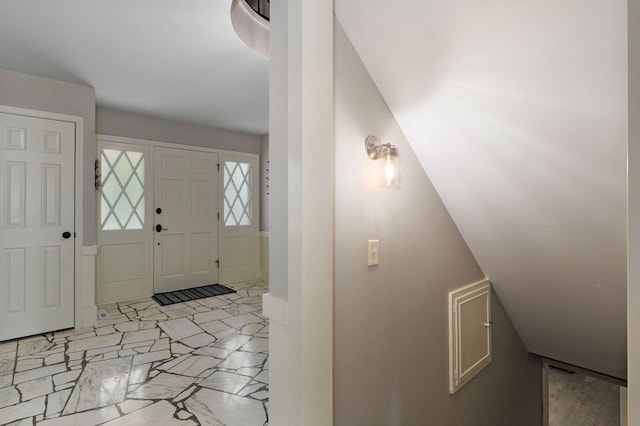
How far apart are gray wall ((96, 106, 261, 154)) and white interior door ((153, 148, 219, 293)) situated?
0.20 m

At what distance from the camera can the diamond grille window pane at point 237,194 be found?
534cm

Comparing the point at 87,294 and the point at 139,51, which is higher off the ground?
the point at 139,51

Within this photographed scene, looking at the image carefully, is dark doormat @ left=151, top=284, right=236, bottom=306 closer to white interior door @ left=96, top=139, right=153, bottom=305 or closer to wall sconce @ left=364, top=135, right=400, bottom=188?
white interior door @ left=96, top=139, right=153, bottom=305

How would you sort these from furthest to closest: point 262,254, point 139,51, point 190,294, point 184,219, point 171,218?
point 262,254, point 184,219, point 171,218, point 190,294, point 139,51

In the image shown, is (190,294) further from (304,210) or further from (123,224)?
(304,210)

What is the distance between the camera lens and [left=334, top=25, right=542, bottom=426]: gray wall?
1.26 metres

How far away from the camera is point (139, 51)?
8.66 feet

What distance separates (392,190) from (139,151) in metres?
4.11

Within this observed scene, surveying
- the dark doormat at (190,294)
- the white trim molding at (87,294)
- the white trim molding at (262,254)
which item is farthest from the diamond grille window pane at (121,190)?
the white trim molding at (262,254)

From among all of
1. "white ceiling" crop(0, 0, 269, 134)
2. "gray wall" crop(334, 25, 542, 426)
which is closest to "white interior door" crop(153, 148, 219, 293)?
"white ceiling" crop(0, 0, 269, 134)

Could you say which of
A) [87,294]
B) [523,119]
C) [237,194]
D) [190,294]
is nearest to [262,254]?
[237,194]

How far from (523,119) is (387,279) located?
33.4 inches

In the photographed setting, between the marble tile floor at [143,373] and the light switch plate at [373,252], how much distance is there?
4.36 ft

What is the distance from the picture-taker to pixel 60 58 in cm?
279
